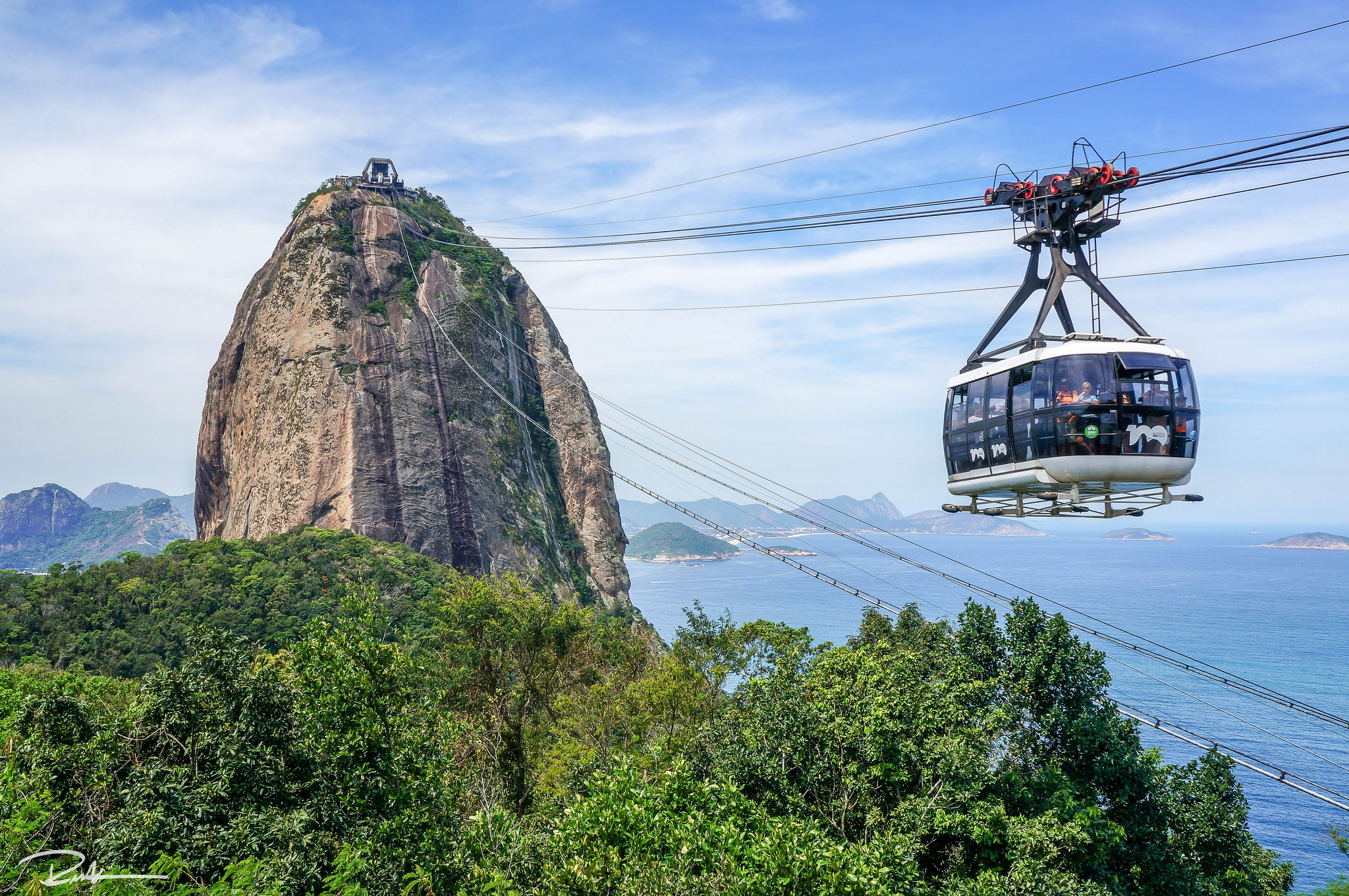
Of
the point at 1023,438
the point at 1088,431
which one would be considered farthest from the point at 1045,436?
the point at 1088,431

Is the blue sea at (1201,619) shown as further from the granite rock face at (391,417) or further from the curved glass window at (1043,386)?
the granite rock face at (391,417)

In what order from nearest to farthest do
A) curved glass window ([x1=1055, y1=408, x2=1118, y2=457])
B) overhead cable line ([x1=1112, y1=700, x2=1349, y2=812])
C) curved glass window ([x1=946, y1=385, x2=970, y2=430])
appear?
overhead cable line ([x1=1112, y1=700, x2=1349, y2=812]), curved glass window ([x1=1055, y1=408, x2=1118, y2=457]), curved glass window ([x1=946, y1=385, x2=970, y2=430])

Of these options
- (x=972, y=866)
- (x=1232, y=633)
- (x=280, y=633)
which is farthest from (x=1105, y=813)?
(x=1232, y=633)

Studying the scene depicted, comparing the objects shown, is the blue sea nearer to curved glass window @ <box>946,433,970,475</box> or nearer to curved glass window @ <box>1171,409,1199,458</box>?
curved glass window @ <box>946,433,970,475</box>

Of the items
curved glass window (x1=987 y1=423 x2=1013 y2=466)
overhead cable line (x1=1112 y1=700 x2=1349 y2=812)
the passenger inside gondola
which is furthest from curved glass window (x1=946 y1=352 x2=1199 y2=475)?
overhead cable line (x1=1112 y1=700 x2=1349 y2=812)

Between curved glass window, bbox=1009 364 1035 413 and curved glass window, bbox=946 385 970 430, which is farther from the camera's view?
curved glass window, bbox=946 385 970 430

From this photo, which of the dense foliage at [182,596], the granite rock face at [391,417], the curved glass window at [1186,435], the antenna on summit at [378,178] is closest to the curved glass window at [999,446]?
the curved glass window at [1186,435]

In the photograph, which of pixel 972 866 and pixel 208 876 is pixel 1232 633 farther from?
pixel 208 876
